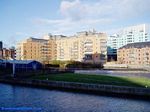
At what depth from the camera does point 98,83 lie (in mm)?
72688

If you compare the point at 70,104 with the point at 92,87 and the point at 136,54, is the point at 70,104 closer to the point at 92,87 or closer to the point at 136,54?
the point at 92,87

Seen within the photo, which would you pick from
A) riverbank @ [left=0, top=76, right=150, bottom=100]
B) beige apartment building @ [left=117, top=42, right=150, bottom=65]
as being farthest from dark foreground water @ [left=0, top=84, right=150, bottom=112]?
beige apartment building @ [left=117, top=42, right=150, bottom=65]

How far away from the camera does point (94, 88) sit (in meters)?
70.1

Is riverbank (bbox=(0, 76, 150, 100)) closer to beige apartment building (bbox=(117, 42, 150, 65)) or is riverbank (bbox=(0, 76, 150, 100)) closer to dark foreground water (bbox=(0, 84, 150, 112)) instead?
dark foreground water (bbox=(0, 84, 150, 112))

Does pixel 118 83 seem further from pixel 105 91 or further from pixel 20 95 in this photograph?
pixel 20 95

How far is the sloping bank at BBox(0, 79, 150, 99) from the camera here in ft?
202

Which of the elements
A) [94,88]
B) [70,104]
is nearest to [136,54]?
[94,88]

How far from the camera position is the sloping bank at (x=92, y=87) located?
202 ft

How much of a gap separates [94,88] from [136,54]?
124m

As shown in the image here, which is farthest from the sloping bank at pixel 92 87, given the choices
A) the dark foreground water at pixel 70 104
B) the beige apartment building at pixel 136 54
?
the beige apartment building at pixel 136 54

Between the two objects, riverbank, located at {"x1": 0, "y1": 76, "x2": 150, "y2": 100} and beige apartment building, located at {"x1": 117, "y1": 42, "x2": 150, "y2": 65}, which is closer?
riverbank, located at {"x1": 0, "y1": 76, "x2": 150, "y2": 100}

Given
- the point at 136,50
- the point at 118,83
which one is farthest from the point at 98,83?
the point at 136,50

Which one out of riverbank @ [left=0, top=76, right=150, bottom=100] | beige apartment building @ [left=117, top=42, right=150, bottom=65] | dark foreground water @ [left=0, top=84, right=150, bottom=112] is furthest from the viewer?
beige apartment building @ [left=117, top=42, right=150, bottom=65]

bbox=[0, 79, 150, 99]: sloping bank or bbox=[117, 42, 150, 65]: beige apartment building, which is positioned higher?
bbox=[117, 42, 150, 65]: beige apartment building
